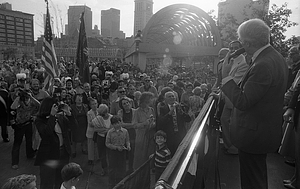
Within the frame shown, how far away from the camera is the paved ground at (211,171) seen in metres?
3.41

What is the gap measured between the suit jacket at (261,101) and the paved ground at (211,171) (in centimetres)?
135

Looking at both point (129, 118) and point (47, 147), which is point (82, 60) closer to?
point (129, 118)

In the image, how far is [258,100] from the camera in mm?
2082

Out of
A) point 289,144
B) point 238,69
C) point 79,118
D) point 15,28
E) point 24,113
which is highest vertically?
point 15,28

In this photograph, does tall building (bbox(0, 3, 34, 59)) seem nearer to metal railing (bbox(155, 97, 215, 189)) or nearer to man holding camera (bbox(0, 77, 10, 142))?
man holding camera (bbox(0, 77, 10, 142))

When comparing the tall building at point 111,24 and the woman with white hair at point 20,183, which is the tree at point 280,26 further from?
the tall building at point 111,24

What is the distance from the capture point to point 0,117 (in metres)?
7.13

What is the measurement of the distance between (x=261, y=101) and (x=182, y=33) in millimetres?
31772

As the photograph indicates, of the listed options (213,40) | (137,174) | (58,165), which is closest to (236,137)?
(137,174)

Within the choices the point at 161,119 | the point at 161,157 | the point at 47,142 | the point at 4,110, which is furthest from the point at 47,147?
the point at 4,110

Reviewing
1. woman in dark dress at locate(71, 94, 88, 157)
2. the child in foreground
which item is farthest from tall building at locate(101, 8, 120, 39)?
the child in foreground

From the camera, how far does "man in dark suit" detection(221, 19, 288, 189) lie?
6.80 feet

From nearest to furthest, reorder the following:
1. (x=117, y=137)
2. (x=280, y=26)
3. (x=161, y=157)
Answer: (x=161, y=157) < (x=117, y=137) < (x=280, y=26)

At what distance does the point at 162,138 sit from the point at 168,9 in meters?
19.2
